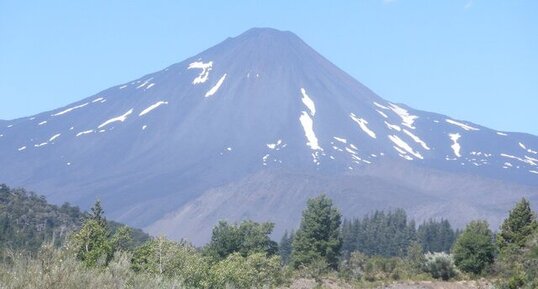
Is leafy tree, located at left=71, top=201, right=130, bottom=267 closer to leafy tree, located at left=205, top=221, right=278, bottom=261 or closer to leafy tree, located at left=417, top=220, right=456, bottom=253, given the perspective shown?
leafy tree, located at left=205, top=221, right=278, bottom=261

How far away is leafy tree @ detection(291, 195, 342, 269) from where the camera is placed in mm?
49062

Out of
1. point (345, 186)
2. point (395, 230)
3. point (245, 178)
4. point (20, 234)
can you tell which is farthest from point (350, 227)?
point (245, 178)

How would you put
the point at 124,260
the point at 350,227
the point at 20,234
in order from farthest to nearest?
the point at 350,227, the point at 20,234, the point at 124,260

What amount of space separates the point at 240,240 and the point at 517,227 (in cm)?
1273

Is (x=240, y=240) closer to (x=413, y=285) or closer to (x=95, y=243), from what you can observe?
(x=413, y=285)

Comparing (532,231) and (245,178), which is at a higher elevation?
(532,231)

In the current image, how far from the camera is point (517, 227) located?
4291 centimetres

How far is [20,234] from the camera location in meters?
47.0

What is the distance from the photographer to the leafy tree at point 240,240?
152 feet

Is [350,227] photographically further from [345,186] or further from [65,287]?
[345,186]

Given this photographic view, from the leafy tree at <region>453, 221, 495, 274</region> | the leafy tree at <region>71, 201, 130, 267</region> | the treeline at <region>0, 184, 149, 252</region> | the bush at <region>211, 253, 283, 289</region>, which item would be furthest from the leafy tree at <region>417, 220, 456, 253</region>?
the leafy tree at <region>71, 201, 130, 267</region>

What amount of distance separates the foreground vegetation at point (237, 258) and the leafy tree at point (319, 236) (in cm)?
5

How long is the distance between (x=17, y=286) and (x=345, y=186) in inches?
6438

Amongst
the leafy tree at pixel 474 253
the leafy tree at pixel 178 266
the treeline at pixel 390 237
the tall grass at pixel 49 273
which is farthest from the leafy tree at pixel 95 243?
the treeline at pixel 390 237
